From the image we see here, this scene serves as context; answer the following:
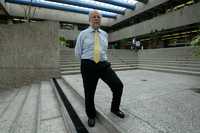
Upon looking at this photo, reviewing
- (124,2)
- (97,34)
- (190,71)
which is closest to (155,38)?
(124,2)

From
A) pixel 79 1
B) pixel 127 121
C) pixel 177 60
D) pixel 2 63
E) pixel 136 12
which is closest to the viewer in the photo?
pixel 127 121

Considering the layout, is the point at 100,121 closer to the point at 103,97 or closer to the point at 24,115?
the point at 103,97

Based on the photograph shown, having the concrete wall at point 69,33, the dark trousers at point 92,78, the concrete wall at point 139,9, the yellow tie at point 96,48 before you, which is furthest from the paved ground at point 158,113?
the concrete wall at point 69,33

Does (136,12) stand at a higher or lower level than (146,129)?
higher

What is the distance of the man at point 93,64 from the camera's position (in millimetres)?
1947

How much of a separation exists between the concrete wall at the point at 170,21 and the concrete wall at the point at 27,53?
10178 millimetres

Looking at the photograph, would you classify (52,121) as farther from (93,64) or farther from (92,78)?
(93,64)

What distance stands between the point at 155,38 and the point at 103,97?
14.3 m

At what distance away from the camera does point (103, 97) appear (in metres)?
3.06

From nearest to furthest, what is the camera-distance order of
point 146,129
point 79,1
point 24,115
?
point 146,129, point 24,115, point 79,1

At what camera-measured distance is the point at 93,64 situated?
1.93 meters

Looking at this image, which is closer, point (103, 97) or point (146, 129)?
point (146, 129)

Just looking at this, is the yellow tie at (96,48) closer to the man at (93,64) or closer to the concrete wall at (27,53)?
the man at (93,64)

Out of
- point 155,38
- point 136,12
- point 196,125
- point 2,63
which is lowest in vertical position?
point 196,125
